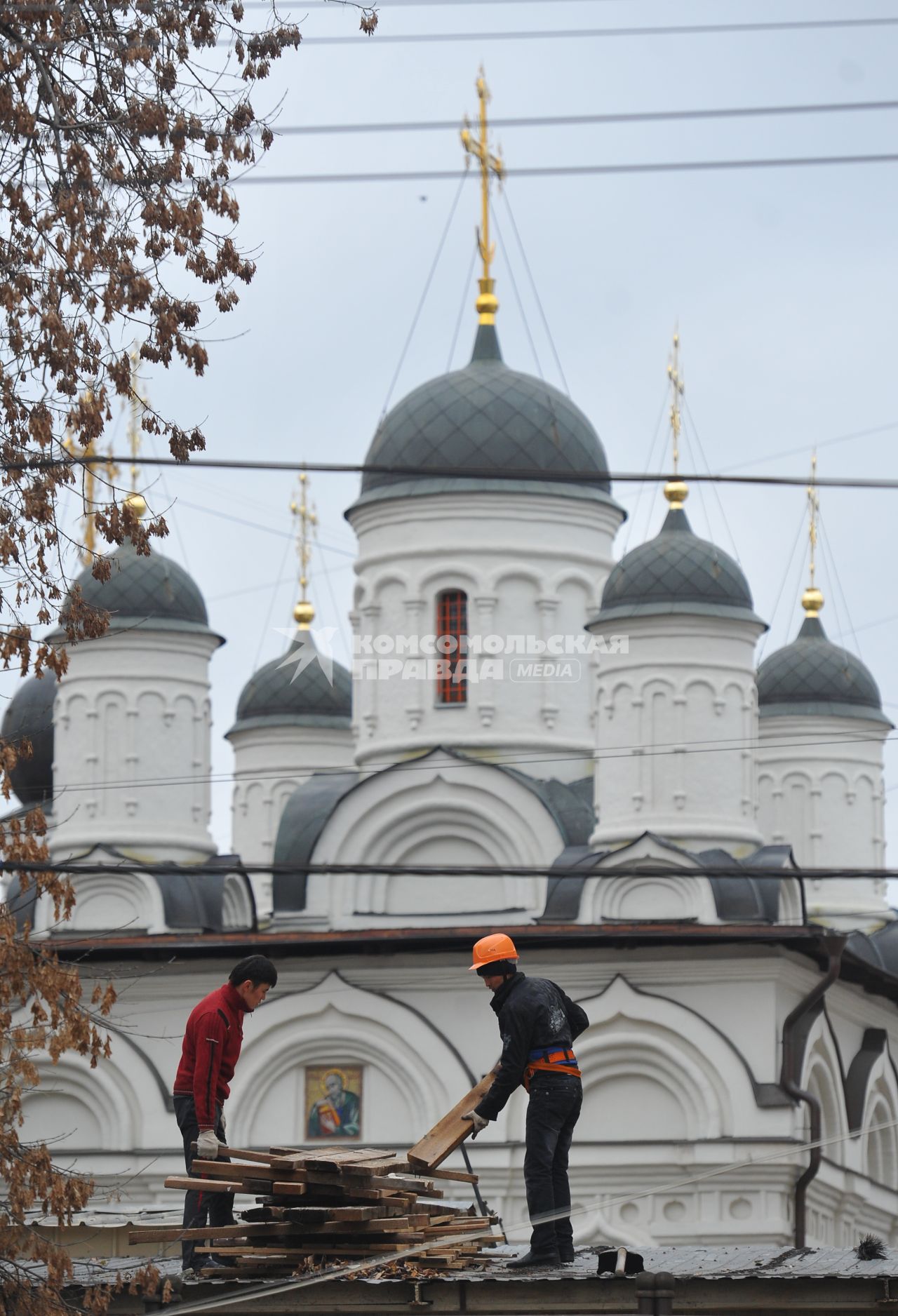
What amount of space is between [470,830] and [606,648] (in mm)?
2739

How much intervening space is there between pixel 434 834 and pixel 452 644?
8.73 ft

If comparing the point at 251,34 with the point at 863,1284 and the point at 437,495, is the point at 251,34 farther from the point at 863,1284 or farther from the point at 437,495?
the point at 437,495

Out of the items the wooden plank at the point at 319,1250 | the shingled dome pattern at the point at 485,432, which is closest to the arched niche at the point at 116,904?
the shingled dome pattern at the point at 485,432

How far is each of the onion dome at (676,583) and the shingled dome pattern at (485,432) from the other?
231 cm

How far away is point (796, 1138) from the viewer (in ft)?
81.0

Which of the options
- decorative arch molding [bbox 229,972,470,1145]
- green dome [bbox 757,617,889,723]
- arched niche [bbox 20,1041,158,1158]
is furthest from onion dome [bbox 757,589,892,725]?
arched niche [bbox 20,1041,158,1158]

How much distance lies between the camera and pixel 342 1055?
85.6ft

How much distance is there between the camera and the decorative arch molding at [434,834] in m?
28.9

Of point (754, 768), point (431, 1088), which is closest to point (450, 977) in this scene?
point (431, 1088)

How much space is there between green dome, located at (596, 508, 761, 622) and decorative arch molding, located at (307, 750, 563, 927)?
2.44 meters

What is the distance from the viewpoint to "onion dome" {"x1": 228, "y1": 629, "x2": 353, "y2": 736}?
3675cm

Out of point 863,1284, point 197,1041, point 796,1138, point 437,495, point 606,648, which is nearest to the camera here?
point 863,1284

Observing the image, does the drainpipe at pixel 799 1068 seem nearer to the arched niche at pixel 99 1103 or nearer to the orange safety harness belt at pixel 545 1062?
the arched niche at pixel 99 1103

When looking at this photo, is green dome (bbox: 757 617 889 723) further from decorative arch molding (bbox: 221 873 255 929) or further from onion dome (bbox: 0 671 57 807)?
onion dome (bbox: 0 671 57 807)
